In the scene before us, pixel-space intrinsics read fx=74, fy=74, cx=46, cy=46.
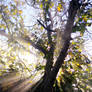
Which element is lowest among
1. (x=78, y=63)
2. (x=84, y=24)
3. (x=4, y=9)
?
(x=78, y=63)

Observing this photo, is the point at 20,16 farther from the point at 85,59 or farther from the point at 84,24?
the point at 85,59

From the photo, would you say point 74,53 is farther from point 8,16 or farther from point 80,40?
point 8,16

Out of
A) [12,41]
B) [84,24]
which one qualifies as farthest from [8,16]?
[84,24]

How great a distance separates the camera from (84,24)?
257 cm

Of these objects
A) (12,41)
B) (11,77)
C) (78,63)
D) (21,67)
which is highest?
(12,41)

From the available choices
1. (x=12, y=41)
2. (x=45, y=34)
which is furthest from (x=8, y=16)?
(x=45, y=34)

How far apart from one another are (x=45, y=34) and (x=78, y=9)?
8.74ft

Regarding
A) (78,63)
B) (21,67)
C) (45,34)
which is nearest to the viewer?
(78,63)

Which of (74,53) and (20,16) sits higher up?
(20,16)

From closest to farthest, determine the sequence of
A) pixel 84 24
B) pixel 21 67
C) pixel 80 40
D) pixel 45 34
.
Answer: pixel 84 24, pixel 80 40, pixel 21 67, pixel 45 34

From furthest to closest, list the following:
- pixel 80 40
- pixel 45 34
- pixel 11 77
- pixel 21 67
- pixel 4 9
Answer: pixel 11 77 → pixel 45 34 → pixel 4 9 → pixel 21 67 → pixel 80 40

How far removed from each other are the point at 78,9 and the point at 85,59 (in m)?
2.06

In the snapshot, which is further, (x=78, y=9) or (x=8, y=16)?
(x=8, y=16)

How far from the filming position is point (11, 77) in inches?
209
